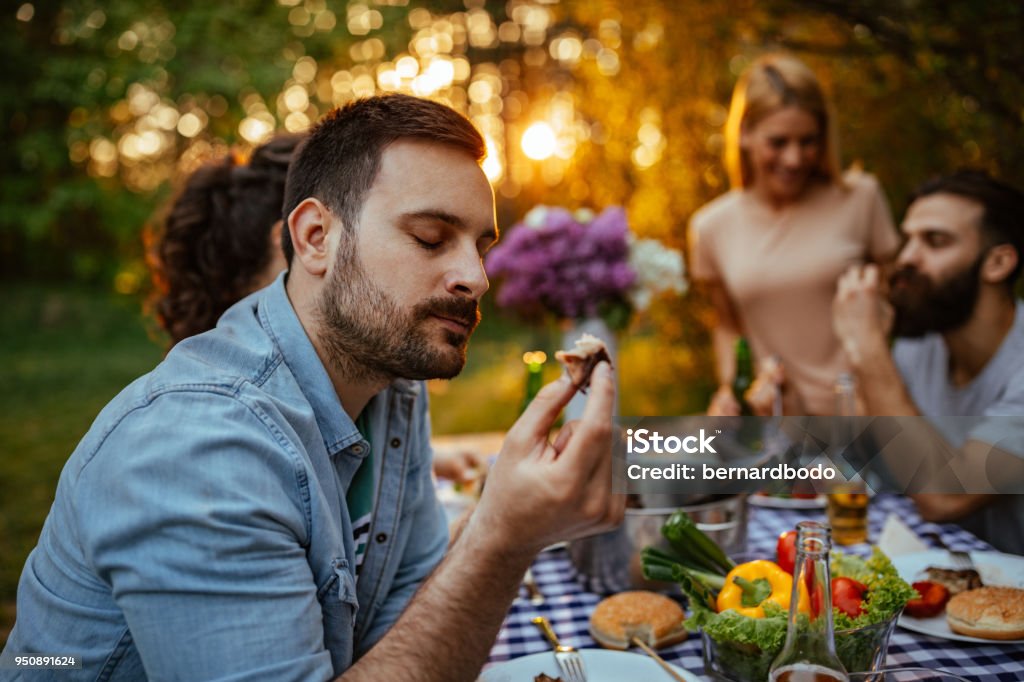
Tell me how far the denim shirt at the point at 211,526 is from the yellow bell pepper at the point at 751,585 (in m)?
0.64

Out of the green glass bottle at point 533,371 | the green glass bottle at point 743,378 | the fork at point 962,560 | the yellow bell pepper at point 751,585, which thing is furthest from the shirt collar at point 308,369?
the green glass bottle at point 743,378

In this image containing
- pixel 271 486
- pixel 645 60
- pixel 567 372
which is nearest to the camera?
pixel 271 486

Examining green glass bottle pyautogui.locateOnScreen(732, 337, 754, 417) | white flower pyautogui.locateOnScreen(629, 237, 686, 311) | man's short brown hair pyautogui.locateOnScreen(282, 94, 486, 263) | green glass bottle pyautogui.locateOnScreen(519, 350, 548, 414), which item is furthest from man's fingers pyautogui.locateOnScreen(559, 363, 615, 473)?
green glass bottle pyautogui.locateOnScreen(732, 337, 754, 417)

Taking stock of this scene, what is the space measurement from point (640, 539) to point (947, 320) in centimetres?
146

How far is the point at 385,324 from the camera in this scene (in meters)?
1.28

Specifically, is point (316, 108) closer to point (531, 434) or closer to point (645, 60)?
point (645, 60)

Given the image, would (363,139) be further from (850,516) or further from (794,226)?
(794,226)

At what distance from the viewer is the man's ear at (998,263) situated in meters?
2.30

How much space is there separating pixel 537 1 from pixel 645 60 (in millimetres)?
991

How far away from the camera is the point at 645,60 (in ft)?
18.3

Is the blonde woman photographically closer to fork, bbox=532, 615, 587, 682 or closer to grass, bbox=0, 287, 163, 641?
fork, bbox=532, 615, 587, 682

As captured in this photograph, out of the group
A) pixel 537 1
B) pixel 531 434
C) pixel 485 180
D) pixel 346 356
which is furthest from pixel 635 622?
pixel 537 1

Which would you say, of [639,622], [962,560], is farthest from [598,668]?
[962,560]

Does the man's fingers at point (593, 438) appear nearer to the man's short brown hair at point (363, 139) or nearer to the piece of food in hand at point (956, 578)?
the man's short brown hair at point (363, 139)
